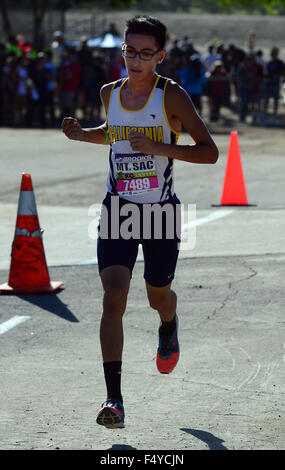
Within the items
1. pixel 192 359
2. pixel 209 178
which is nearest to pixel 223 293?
pixel 192 359

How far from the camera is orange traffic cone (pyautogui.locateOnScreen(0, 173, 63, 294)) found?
8.22 m

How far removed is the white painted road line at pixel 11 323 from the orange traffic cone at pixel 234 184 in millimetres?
5593

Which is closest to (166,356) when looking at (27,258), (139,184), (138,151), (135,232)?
(135,232)

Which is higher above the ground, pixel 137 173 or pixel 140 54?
pixel 140 54

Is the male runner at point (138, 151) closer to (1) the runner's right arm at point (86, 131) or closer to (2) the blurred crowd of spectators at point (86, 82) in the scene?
(1) the runner's right arm at point (86, 131)

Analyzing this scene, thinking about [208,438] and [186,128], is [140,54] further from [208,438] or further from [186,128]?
[208,438]

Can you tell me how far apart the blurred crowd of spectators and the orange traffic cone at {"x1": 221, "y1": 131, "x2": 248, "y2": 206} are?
1233 cm

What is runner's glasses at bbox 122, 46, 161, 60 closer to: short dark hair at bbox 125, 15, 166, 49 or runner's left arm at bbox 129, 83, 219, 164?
short dark hair at bbox 125, 15, 166, 49

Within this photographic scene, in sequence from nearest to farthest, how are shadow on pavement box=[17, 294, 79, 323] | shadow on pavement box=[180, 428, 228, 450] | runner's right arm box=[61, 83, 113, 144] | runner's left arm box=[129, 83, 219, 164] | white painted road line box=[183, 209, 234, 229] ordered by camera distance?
shadow on pavement box=[180, 428, 228, 450] → runner's left arm box=[129, 83, 219, 164] → runner's right arm box=[61, 83, 113, 144] → shadow on pavement box=[17, 294, 79, 323] → white painted road line box=[183, 209, 234, 229]

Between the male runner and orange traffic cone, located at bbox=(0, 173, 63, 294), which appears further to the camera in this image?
orange traffic cone, located at bbox=(0, 173, 63, 294)

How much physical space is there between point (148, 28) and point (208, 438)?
214 cm

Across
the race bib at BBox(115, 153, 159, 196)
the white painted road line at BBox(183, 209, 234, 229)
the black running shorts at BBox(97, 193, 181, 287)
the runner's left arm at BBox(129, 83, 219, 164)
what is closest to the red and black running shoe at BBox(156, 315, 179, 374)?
the black running shorts at BBox(97, 193, 181, 287)

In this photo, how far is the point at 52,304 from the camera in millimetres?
7805
